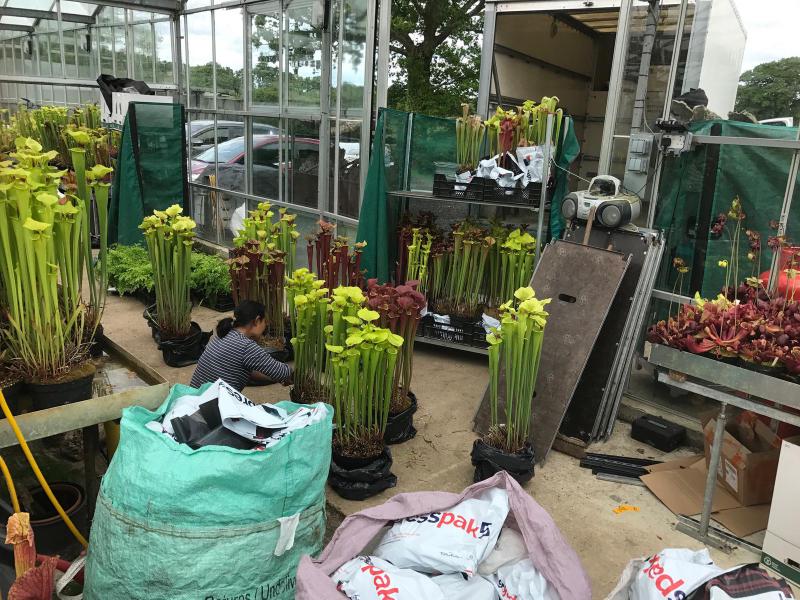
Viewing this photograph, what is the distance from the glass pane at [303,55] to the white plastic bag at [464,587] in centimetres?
451

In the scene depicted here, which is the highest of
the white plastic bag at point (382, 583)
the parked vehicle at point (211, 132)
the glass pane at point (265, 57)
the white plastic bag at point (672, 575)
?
the glass pane at point (265, 57)

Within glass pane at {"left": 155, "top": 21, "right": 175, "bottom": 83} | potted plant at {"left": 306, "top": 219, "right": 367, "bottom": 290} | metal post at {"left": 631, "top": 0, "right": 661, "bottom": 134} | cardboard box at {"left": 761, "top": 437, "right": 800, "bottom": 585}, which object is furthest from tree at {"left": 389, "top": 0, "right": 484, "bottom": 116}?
cardboard box at {"left": 761, "top": 437, "right": 800, "bottom": 585}

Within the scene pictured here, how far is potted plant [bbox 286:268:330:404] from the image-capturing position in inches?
120

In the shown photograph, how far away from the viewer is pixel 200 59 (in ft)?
21.9

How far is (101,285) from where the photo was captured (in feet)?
8.74

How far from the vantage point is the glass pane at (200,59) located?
21.4 ft

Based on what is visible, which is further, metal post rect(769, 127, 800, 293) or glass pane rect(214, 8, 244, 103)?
glass pane rect(214, 8, 244, 103)

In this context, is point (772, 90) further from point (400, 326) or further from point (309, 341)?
point (309, 341)

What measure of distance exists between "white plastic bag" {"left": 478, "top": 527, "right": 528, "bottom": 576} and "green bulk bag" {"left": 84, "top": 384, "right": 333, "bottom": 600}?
0.60m

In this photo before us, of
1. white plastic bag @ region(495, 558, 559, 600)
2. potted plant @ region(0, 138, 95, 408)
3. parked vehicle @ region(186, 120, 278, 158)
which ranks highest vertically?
parked vehicle @ region(186, 120, 278, 158)

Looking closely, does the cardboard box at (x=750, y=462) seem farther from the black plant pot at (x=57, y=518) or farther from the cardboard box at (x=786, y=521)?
the black plant pot at (x=57, y=518)

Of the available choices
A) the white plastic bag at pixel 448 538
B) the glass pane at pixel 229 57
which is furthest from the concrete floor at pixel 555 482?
the glass pane at pixel 229 57

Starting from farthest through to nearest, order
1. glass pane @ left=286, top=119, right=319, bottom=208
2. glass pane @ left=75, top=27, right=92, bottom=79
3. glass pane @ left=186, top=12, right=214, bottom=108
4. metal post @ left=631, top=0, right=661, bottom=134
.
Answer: glass pane @ left=75, top=27, right=92, bottom=79
glass pane @ left=186, top=12, right=214, bottom=108
glass pane @ left=286, top=119, right=319, bottom=208
metal post @ left=631, top=0, right=661, bottom=134

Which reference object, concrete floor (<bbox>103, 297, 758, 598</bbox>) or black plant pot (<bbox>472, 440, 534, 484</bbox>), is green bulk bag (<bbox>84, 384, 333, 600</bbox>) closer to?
concrete floor (<bbox>103, 297, 758, 598</bbox>)
